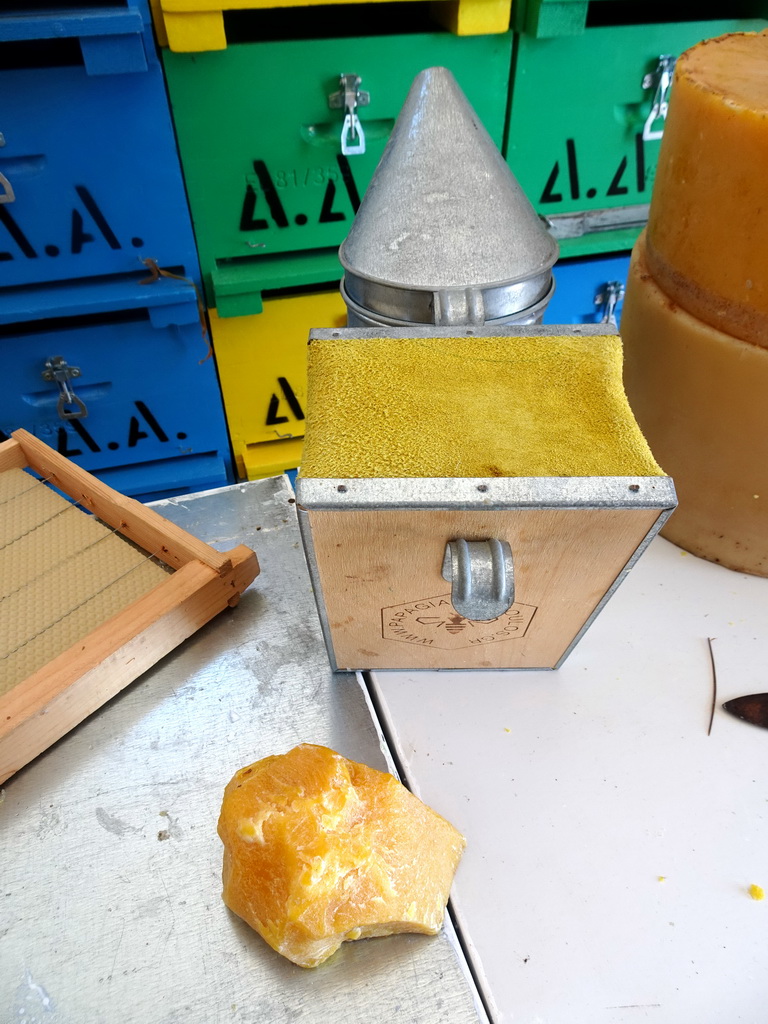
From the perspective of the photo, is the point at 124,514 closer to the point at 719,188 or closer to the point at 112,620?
the point at 112,620

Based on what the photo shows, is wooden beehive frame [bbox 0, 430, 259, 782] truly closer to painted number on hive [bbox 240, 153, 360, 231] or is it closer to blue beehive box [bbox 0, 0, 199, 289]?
blue beehive box [bbox 0, 0, 199, 289]

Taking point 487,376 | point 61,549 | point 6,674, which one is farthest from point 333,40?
point 6,674

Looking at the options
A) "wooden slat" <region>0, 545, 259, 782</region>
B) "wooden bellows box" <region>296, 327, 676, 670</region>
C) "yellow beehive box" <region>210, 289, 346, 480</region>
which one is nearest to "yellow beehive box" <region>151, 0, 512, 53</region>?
"yellow beehive box" <region>210, 289, 346, 480</region>

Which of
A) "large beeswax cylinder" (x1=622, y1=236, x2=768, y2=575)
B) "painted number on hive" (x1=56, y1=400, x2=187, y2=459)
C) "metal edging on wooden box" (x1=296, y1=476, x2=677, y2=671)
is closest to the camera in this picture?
"metal edging on wooden box" (x1=296, y1=476, x2=677, y2=671)

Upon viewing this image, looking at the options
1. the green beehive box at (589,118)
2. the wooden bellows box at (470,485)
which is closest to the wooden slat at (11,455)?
the wooden bellows box at (470,485)

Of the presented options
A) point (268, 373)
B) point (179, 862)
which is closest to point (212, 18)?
point (268, 373)

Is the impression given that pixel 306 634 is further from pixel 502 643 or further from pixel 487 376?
pixel 487 376


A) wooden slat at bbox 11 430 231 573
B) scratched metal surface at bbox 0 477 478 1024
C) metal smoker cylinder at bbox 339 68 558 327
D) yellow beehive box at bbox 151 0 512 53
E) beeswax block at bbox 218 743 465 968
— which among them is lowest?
scratched metal surface at bbox 0 477 478 1024

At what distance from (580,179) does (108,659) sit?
53.3 inches

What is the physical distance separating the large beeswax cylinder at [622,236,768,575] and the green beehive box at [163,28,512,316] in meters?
0.65

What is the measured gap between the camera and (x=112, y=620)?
28.1 inches

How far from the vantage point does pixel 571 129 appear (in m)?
1.34

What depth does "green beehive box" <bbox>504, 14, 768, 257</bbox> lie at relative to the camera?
4.06ft

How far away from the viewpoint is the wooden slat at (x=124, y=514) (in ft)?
2.59
